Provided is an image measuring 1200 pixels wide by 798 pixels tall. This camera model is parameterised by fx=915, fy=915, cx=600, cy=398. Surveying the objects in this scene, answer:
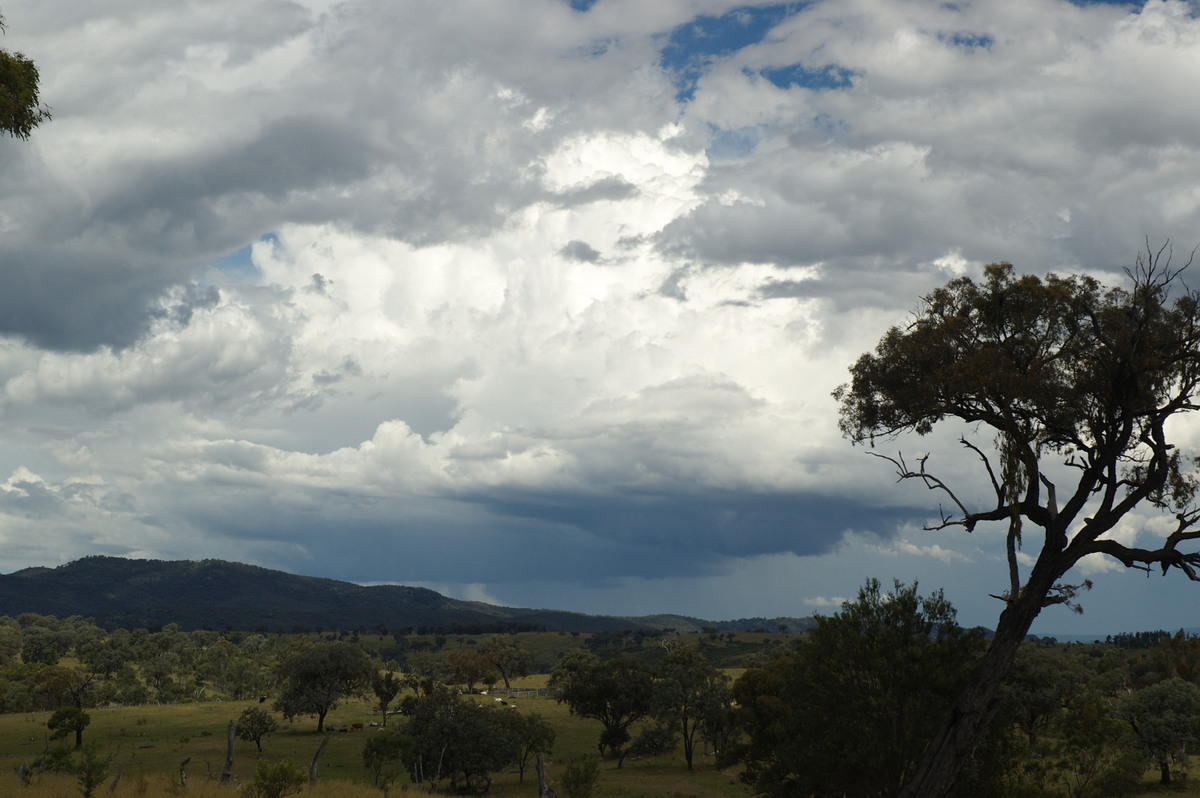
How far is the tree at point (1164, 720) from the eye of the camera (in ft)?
222

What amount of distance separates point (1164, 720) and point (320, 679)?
7812cm

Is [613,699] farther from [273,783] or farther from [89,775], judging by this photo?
[89,775]

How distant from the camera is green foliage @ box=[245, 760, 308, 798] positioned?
2644 cm

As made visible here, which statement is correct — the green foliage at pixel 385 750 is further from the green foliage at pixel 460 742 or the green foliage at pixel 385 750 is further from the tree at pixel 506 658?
the tree at pixel 506 658

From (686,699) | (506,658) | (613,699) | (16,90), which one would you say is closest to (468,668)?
(506,658)

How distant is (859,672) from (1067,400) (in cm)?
1243

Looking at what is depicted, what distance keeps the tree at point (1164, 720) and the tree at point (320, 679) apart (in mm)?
73792

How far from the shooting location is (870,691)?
103ft

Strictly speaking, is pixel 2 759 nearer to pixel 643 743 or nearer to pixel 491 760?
pixel 491 760

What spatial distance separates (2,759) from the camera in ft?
217

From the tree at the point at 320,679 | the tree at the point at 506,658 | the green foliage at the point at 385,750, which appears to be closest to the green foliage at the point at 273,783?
the green foliage at the point at 385,750

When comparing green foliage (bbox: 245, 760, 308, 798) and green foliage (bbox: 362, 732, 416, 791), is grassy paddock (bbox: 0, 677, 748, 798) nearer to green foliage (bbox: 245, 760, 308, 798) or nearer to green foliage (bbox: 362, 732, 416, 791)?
green foliage (bbox: 362, 732, 416, 791)

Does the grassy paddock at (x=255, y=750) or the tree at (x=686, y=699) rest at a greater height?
the tree at (x=686, y=699)

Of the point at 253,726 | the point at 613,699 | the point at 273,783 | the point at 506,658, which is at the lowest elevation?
the point at 506,658
